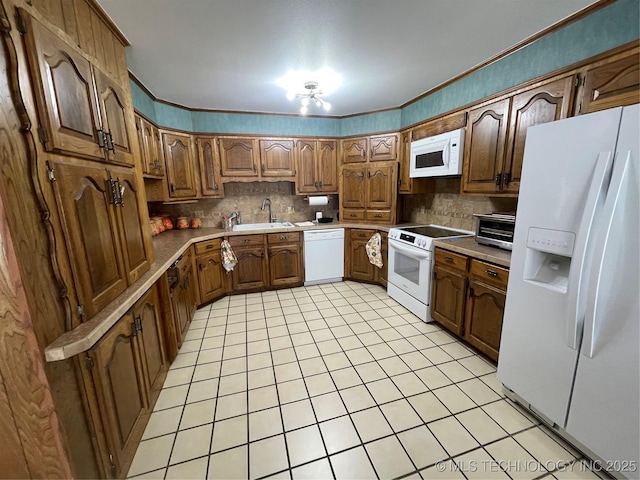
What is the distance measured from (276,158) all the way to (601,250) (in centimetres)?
327

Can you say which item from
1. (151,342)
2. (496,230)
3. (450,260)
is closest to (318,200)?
(450,260)

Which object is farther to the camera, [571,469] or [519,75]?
[519,75]

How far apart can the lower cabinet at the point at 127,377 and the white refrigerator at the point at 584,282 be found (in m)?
2.13

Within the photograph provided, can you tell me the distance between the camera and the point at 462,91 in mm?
2504

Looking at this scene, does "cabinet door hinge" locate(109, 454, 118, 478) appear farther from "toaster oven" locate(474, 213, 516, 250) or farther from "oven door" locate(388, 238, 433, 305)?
"toaster oven" locate(474, 213, 516, 250)

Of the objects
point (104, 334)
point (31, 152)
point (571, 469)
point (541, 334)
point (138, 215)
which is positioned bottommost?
point (571, 469)

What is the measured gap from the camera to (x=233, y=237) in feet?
11.0

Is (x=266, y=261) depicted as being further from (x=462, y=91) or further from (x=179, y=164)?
(x=462, y=91)

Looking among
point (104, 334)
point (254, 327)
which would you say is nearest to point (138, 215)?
point (104, 334)

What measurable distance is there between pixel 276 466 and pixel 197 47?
2.72m

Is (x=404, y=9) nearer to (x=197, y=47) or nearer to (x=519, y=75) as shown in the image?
(x=519, y=75)

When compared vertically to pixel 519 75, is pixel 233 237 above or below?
below

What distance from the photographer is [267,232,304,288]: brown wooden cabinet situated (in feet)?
11.6

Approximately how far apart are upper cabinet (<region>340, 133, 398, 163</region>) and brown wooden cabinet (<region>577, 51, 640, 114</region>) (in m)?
1.88
